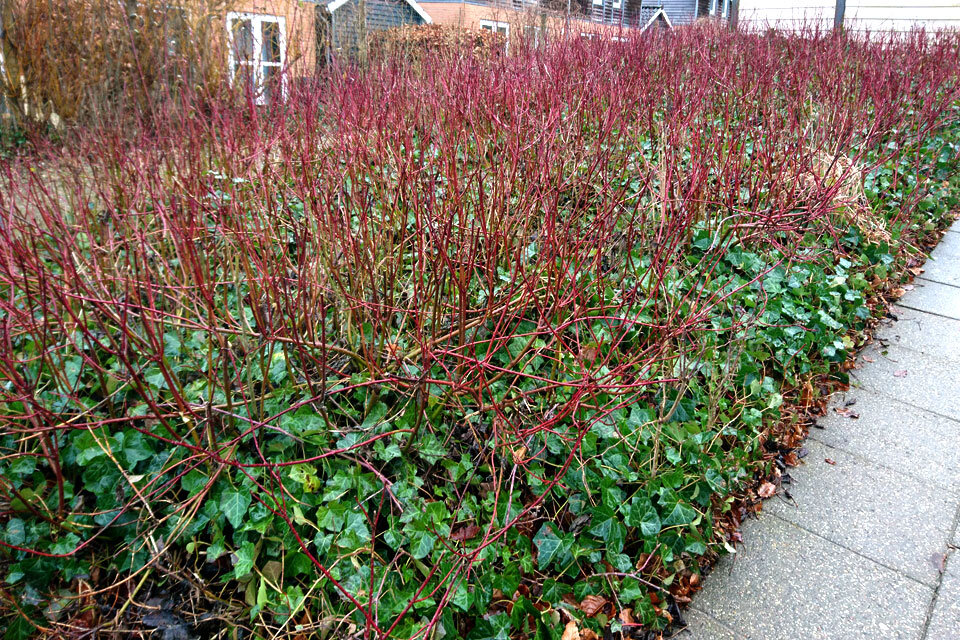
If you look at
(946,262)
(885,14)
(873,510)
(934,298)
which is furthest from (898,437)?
(885,14)

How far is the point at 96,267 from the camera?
187 cm

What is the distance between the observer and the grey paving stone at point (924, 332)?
3.37 m

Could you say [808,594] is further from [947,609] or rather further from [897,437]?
[897,437]

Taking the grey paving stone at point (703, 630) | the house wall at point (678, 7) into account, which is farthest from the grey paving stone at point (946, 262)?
the house wall at point (678, 7)

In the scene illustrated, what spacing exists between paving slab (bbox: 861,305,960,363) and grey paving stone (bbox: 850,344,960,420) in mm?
75

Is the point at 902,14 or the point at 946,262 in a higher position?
the point at 902,14

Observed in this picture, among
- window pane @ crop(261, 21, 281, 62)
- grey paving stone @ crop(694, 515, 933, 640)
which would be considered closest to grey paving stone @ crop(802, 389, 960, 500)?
grey paving stone @ crop(694, 515, 933, 640)

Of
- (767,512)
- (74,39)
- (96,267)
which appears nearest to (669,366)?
(767,512)

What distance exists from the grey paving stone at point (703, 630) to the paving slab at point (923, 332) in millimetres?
2331

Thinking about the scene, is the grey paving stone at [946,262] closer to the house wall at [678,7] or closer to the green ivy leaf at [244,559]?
the green ivy leaf at [244,559]

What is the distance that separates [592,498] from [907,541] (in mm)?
1159

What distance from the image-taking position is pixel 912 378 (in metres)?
3.13

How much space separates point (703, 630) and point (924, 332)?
8.64 feet

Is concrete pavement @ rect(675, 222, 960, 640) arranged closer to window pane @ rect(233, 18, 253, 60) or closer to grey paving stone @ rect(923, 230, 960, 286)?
grey paving stone @ rect(923, 230, 960, 286)
